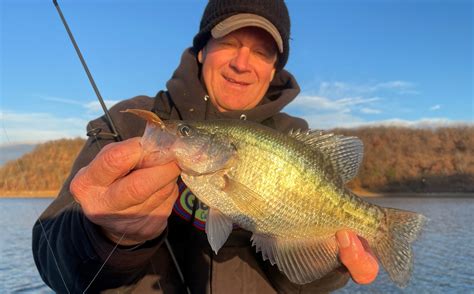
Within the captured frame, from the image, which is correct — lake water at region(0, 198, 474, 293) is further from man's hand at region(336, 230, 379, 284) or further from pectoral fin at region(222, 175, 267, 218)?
pectoral fin at region(222, 175, 267, 218)

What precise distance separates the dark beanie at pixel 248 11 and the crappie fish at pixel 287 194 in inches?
46.4

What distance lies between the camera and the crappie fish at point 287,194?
2402 millimetres

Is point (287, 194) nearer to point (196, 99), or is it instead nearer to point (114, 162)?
point (114, 162)

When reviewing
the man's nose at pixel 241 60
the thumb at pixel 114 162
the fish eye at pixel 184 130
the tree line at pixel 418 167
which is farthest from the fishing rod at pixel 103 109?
the tree line at pixel 418 167

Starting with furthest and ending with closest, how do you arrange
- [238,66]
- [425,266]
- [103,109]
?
[425,266], [238,66], [103,109]

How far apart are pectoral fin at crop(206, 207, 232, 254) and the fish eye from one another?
0.47 metres

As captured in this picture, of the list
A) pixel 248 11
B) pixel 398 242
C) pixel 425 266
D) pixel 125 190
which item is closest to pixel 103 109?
pixel 248 11

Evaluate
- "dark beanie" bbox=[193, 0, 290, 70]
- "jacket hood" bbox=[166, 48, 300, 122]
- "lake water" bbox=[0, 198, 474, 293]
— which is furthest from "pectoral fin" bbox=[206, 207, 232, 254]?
"lake water" bbox=[0, 198, 474, 293]

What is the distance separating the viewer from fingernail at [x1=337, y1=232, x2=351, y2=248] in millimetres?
2621

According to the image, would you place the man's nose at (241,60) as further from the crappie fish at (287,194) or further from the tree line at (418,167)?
the tree line at (418,167)

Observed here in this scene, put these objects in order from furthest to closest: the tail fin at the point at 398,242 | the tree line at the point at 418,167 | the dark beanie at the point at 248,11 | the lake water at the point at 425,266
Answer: the tree line at the point at 418,167 < the lake water at the point at 425,266 < the dark beanie at the point at 248,11 < the tail fin at the point at 398,242

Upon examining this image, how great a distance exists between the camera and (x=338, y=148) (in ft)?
9.21

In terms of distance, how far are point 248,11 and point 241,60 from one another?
0.40 metres

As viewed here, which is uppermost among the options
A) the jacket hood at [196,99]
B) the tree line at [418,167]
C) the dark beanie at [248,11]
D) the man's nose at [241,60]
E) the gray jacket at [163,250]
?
the dark beanie at [248,11]
